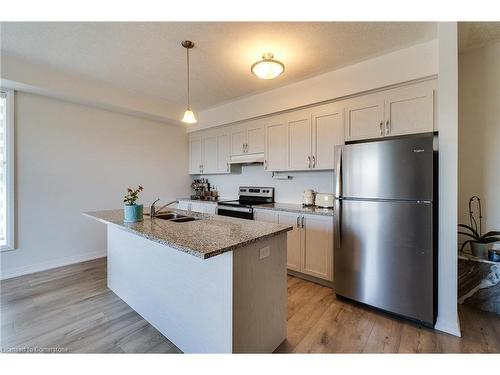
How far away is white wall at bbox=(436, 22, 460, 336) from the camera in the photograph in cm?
182

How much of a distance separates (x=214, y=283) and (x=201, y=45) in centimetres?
222

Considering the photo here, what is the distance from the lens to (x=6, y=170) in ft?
9.34

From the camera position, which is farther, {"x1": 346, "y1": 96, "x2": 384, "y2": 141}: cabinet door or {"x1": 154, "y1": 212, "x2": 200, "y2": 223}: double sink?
{"x1": 346, "y1": 96, "x2": 384, "y2": 141}: cabinet door

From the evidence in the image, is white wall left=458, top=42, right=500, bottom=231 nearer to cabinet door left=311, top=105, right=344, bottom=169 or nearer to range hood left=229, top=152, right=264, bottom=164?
cabinet door left=311, top=105, right=344, bottom=169

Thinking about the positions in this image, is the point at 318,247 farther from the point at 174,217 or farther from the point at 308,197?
the point at 174,217

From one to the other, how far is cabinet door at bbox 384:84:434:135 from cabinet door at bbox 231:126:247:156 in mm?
2106

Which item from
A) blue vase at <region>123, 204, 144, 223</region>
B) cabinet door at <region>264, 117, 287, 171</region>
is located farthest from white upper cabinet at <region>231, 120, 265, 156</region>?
blue vase at <region>123, 204, 144, 223</region>

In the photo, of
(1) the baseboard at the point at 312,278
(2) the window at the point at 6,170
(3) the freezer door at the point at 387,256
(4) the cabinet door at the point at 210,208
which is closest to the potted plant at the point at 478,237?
(3) the freezer door at the point at 387,256

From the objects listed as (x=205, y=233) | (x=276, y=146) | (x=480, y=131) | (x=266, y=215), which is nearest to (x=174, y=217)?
(x=205, y=233)

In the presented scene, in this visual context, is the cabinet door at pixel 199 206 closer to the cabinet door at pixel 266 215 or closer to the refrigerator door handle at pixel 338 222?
the cabinet door at pixel 266 215

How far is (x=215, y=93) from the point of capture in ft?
11.7

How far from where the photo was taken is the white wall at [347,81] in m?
2.23
